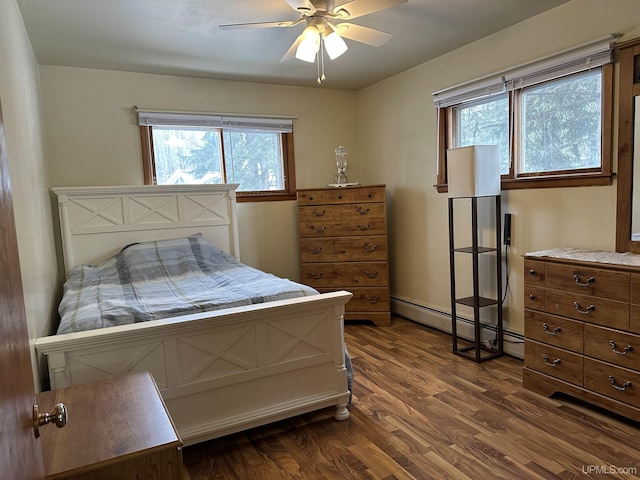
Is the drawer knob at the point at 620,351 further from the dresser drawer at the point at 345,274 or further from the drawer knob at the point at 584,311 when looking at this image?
the dresser drawer at the point at 345,274

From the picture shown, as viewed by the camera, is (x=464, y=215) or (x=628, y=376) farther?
(x=464, y=215)

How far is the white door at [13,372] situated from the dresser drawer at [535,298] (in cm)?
245

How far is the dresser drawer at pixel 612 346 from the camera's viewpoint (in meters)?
2.04

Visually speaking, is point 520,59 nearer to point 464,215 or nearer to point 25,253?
point 464,215

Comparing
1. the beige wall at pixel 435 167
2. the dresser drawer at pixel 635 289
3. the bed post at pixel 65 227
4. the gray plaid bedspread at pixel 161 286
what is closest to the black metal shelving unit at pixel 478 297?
the beige wall at pixel 435 167

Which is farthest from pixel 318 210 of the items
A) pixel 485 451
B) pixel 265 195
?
pixel 485 451

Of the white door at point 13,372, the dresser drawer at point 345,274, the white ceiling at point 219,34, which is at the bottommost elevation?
the dresser drawer at point 345,274

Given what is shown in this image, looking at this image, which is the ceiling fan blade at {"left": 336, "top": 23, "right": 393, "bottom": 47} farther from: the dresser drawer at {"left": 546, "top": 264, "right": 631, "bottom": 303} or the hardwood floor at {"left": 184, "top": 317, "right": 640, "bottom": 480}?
the hardwood floor at {"left": 184, "top": 317, "right": 640, "bottom": 480}

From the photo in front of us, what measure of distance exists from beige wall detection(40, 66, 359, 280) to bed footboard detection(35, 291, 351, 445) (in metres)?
2.09

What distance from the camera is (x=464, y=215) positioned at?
3.44 meters

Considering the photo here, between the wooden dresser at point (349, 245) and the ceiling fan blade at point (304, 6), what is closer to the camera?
the ceiling fan blade at point (304, 6)

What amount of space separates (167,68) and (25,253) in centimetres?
236

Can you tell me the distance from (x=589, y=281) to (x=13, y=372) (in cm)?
243

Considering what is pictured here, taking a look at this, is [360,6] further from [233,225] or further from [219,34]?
[233,225]
